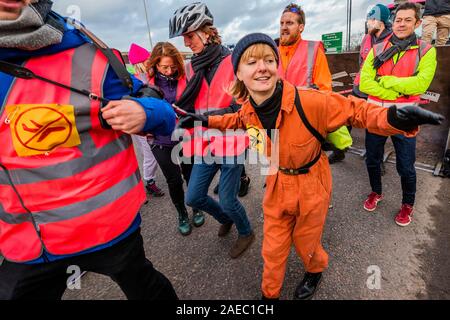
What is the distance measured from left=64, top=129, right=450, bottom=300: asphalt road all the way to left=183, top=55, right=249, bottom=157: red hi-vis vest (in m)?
1.08

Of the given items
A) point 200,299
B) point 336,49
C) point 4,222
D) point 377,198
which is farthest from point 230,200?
point 336,49

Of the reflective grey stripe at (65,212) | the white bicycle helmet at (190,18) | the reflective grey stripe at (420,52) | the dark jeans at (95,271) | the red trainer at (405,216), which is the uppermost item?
the white bicycle helmet at (190,18)

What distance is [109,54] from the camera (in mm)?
1272

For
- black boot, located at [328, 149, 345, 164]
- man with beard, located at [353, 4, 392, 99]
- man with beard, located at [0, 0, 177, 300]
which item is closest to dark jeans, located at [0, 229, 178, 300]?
man with beard, located at [0, 0, 177, 300]

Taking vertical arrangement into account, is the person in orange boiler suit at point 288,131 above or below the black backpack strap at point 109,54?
below

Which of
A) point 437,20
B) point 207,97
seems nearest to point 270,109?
point 207,97

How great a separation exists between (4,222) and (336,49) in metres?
13.0

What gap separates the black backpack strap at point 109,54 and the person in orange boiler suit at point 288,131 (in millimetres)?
662

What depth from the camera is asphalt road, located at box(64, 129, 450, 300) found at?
7.21ft

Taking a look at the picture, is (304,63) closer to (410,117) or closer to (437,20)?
(410,117)

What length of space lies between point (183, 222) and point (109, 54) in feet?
7.37

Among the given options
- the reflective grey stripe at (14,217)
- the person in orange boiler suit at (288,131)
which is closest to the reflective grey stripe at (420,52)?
the person in orange boiler suit at (288,131)

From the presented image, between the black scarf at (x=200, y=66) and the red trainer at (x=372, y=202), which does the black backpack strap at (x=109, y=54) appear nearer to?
the black scarf at (x=200, y=66)

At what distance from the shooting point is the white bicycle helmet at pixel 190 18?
2301mm
